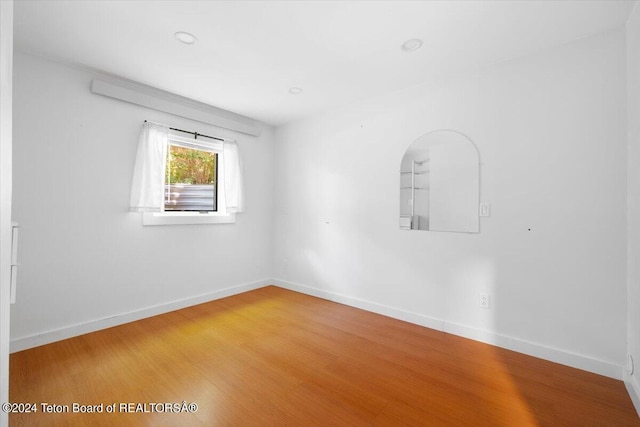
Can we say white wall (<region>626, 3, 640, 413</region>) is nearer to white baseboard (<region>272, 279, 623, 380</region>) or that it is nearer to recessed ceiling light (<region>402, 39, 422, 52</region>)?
white baseboard (<region>272, 279, 623, 380</region>)

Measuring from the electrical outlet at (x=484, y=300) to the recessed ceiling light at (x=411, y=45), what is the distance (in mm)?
2272

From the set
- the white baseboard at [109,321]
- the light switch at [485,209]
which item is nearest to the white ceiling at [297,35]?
the light switch at [485,209]

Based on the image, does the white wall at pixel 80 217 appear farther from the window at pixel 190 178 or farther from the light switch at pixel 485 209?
the light switch at pixel 485 209

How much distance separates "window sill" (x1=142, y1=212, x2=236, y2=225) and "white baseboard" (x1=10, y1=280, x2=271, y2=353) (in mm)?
947

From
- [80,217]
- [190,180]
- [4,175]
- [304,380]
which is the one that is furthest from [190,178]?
[304,380]

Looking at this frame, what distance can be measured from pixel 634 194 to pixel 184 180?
4.20 metres

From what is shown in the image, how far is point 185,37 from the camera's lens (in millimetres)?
2164

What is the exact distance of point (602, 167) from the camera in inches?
80.9

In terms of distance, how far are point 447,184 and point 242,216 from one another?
279 cm

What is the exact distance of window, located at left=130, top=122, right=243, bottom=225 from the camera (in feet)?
9.81

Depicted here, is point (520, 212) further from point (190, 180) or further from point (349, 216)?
point (190, 180)

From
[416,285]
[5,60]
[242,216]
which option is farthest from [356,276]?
[5,60]

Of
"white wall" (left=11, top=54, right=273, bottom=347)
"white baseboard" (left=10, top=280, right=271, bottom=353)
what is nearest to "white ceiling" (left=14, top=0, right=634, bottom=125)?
"white wall" (left=11, top=54, right=273, bottom=347)

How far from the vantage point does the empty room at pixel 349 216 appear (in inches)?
70.4
